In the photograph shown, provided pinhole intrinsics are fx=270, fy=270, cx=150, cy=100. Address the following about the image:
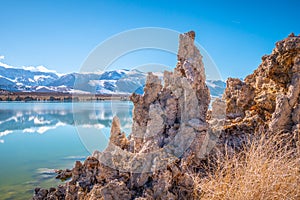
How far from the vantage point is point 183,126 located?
4457 millimetres

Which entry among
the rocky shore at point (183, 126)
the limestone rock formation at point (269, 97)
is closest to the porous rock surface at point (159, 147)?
the rocky shore at point (183, 126)

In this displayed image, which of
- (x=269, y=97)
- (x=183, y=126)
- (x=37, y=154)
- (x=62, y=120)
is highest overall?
(x=269, y=97)

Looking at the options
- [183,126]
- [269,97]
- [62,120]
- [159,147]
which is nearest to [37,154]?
[159,147]

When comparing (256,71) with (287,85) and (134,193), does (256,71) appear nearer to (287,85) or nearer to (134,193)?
(287,85)

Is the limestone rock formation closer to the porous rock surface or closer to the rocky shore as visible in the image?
the rocky shore

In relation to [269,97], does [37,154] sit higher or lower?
lower

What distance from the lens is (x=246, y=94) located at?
593cm

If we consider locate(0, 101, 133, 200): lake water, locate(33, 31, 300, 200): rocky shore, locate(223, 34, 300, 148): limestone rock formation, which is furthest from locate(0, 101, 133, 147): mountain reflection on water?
locate(223, 34, 300, 148): limestone rock formation

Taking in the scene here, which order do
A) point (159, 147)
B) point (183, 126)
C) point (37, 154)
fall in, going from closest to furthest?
1. point (159, 147)
2. point (183, 126)
3. point (37, 154)

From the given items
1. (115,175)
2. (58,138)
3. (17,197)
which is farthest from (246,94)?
(58,138)

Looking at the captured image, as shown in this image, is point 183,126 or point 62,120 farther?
point 62,120

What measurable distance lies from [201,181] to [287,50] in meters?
3.35

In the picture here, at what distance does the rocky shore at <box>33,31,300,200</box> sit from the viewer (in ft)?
10.6

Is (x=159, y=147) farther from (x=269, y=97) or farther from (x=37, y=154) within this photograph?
(x=37, y=154)
